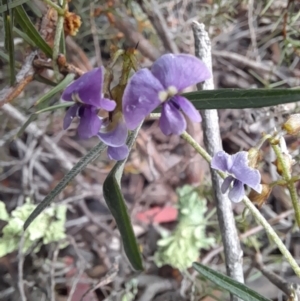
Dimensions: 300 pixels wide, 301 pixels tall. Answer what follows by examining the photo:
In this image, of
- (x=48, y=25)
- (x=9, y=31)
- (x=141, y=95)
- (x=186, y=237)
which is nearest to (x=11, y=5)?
(x=9, y=31)

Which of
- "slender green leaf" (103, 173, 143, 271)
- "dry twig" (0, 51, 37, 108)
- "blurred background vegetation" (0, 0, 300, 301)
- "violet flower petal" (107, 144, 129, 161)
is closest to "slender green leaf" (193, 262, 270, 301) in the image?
"slender green leaf" (103, 173, 143, 271)

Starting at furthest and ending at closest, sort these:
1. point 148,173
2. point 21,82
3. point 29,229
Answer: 1. point 148,173
2. point 29,229
3. point 21,82

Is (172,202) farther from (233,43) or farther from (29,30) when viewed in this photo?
(29,30)

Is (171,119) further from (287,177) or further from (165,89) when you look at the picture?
(287,177)

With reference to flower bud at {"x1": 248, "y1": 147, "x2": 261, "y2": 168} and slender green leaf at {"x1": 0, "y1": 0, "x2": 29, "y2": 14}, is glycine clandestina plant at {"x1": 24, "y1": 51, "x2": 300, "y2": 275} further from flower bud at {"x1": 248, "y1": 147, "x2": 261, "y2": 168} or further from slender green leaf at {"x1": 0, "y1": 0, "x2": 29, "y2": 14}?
slender green leaf at {"x1": 0, "y1": 0, "x2": 29, "y2": 14}

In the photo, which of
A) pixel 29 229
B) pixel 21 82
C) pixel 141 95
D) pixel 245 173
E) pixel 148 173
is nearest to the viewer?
pixel 141 95

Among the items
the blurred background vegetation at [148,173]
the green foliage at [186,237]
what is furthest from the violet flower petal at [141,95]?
the green foliage at [186,237]

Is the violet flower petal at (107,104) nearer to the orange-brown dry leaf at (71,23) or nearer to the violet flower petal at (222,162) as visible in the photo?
the violet flower petal at (222,162)

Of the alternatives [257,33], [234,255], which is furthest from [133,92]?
[257,33]
